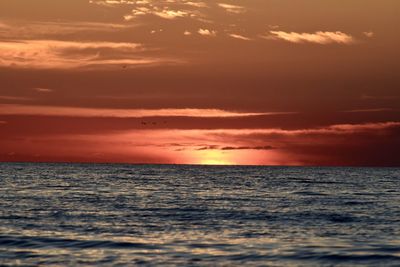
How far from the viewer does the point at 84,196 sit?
78625 millimetres

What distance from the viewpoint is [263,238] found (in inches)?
1615

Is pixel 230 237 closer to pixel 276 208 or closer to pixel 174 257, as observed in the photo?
pixel 174 257

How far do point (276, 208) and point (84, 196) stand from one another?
25.1 m

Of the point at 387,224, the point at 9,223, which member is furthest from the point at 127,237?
the point at 387,224

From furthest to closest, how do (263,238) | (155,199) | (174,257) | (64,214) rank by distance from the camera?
(155,199) < (64,214) < (263,238) < (174,257)

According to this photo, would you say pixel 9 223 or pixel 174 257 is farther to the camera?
pixel 9 223

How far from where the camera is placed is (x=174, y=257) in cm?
3444

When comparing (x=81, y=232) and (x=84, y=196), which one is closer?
(x=81, y=232)

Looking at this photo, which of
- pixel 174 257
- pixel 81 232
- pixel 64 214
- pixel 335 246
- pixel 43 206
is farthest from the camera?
pixel 43 206

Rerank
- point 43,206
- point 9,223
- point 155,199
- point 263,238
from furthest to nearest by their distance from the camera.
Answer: point 155,199, point 43,206, point 9,223, point 263,238

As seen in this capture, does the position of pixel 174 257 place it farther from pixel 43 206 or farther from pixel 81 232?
pixel 43 206

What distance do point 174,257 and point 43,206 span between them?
3120 cm

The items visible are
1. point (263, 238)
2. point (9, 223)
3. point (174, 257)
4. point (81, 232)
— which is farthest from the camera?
point (9, 223)

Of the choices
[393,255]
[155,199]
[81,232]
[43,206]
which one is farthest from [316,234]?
[155,199]
